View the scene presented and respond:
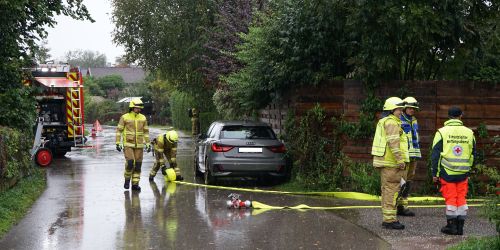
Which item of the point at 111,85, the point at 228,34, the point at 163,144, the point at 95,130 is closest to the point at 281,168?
the point at 163,144

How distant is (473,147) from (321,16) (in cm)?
436

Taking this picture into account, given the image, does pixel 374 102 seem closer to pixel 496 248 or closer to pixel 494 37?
pixel 494 37

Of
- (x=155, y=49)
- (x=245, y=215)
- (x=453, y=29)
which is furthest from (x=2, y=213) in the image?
(x=155, y=49)

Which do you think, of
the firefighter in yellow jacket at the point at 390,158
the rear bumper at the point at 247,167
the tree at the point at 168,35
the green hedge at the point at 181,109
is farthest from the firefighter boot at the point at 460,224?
the green hedge at the point at 181,109

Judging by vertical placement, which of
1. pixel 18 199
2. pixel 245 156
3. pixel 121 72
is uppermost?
pixel 121 72

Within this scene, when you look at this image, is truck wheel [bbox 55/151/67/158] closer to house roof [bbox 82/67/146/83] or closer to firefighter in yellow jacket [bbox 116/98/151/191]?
firefighter in yellow jacket [bbox 116/98/151/191]

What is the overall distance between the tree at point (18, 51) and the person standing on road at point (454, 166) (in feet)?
30.8

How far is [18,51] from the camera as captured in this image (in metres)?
15.2

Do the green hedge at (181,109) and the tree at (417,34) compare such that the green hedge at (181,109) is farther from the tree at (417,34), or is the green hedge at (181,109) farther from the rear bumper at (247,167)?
the tree at (417,34)

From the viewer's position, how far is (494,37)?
1067cm

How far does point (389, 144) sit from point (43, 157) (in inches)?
490

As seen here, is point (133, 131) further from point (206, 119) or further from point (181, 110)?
point (181, 110)

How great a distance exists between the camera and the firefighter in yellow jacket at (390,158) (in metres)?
8.68

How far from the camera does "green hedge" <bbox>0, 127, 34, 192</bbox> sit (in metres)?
11.2
